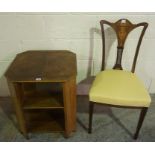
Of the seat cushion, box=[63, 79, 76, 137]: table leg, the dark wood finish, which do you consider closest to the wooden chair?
the seat cushion

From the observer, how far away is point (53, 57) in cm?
169

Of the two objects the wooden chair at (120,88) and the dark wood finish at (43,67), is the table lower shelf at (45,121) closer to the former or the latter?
the wooden chair at (120,88)

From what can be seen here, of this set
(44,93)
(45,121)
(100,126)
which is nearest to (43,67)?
A: (44,93)

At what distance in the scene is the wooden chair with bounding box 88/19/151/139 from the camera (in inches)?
57.0

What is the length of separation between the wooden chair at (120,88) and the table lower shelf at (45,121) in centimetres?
29

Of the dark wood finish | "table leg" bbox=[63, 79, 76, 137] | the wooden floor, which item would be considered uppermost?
the dark wood finish

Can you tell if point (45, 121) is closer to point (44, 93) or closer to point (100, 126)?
point (44, 93)

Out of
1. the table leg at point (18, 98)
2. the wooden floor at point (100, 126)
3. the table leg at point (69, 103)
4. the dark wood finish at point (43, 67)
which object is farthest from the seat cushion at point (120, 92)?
the table leg at point (18, 98)

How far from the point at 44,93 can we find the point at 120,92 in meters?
0.66

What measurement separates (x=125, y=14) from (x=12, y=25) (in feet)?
3.27

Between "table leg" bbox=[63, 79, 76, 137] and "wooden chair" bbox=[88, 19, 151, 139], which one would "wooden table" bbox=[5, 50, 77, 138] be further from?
"wooden chair" bbox=[88, 19, 151, 139]
